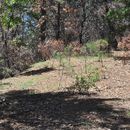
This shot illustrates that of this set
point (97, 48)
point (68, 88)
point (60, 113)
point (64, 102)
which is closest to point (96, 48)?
point (97, 48)

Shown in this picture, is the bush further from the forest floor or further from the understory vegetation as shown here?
the forest floor

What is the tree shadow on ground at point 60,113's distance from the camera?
1130cm

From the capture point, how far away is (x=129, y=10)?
21.8m

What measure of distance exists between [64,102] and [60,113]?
5.09 ft

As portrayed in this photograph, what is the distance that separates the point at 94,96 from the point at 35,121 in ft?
12.3

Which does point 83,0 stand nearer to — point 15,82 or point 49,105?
point 15,82

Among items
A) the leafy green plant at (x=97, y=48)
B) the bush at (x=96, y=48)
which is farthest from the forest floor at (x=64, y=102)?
the bush at (x=96, y=48)

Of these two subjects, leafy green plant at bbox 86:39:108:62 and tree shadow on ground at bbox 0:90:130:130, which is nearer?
tree shadow on ground at bbox 0:90:130:130

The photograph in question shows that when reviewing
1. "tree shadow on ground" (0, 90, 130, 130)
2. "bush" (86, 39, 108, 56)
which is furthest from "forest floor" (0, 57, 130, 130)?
"bush" (86, 39, 108, 56)

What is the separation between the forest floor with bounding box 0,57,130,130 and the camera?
37.7 ft

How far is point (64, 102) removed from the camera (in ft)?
46.1

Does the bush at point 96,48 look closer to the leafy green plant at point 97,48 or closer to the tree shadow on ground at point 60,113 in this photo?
the leafy green plant at point 97,48

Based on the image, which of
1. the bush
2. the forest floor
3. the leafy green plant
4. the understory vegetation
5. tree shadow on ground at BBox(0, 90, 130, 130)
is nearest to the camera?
tree shadow on ground at BBox(0, 90, 130, 130)

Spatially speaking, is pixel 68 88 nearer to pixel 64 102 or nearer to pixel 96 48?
pixel 64 102
